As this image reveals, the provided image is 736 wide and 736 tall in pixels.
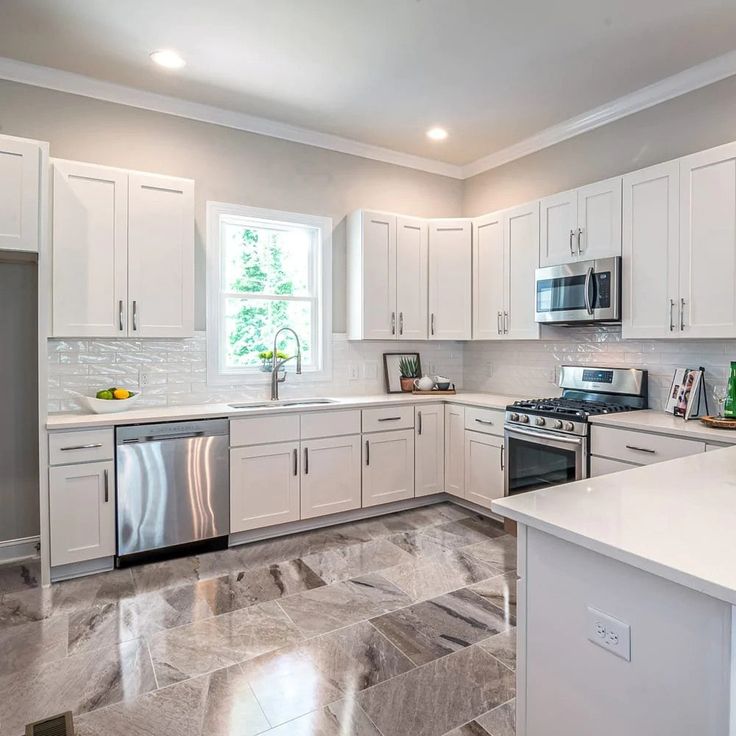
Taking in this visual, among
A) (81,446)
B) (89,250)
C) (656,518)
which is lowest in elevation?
(81,446)

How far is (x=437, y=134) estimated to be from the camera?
420cm

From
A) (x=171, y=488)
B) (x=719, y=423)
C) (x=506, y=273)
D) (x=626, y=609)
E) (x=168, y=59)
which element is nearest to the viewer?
(x=626, y=609)

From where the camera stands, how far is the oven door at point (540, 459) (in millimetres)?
3190

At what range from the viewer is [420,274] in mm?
4473

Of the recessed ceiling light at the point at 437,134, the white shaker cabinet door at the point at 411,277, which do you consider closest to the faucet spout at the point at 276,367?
the white shaker cabinet door at the point at 411,277

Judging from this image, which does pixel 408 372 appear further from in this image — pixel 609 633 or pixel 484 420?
pixel 609 633

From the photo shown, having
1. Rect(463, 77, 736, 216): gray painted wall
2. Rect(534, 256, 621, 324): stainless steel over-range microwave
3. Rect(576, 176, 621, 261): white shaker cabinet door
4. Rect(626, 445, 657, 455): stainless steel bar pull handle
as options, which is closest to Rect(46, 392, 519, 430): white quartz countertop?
Rect(534, 256, 621, 324): stainless steel over-range microwave

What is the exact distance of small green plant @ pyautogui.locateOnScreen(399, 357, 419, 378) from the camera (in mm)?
4672

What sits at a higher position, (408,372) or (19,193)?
(19,193)

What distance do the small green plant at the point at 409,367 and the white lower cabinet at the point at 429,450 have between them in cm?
53

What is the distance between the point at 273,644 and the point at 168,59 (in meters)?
3.18

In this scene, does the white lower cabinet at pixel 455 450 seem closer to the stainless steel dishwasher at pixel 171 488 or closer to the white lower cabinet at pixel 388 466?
the white lower cabinet at pixel 388 466

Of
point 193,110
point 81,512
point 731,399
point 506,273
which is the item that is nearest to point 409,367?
point 506,273

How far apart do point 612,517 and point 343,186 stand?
12.2 ft
